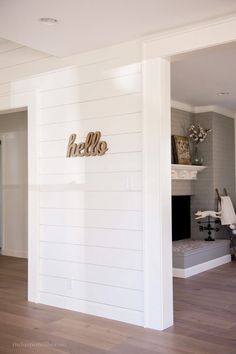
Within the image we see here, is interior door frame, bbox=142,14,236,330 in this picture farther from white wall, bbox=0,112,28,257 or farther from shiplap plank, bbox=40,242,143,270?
white wall, bbox=0,112,28,257

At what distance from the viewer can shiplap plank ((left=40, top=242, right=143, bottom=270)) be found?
12.7ft

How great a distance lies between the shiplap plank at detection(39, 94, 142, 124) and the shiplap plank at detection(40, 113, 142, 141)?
1.8 inches

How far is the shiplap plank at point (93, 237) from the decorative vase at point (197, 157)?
11.2 feet

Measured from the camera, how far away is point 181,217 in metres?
7.21

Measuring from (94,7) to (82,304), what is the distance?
2.67 meters

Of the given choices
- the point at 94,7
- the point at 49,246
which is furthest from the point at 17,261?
the point at 94,7

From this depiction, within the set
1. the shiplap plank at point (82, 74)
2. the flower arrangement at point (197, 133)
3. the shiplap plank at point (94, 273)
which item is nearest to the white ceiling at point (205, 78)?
the flower arrangement at point (197, 133)

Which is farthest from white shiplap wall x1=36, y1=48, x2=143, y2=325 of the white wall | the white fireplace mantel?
the white wall

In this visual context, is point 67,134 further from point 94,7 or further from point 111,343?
point 111,343

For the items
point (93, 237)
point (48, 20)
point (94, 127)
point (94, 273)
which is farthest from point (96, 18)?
point (94, 273)

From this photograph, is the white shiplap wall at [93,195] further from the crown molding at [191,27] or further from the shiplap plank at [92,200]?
the crown molding at [191,27]

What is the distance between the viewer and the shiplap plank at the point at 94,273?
12.7 feet

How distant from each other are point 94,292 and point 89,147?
1376mm

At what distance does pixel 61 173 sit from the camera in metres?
4.43
